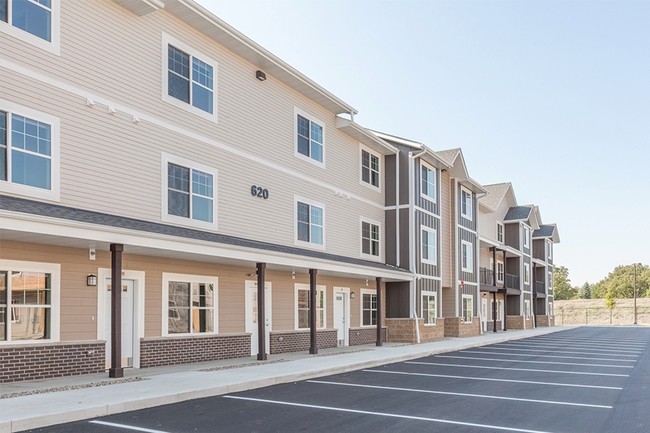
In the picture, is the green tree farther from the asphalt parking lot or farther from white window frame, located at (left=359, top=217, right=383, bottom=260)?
the asphalt parking lot

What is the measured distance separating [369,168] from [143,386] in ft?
52.5

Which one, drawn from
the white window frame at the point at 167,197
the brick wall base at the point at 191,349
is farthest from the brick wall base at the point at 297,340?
the white window frame at the point at 167,197

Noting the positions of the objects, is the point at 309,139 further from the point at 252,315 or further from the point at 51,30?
the point at 51,30

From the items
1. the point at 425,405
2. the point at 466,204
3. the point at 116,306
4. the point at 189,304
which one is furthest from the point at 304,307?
the point at 466,204

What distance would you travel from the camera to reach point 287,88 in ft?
65.2

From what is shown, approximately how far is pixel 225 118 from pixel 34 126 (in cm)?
593

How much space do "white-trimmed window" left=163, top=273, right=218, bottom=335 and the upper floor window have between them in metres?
4.37

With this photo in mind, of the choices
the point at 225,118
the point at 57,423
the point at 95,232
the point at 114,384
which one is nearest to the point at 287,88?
the point at 225,118

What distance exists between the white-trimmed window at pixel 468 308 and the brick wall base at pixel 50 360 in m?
21.7

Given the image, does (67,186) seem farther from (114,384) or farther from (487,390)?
(487,390)

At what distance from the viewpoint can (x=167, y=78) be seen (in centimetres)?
1503

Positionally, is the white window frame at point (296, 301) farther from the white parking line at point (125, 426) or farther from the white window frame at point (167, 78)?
the white parking line at point (125, 426)

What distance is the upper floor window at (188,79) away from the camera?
596 inches

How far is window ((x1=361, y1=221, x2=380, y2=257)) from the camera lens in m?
24.3
